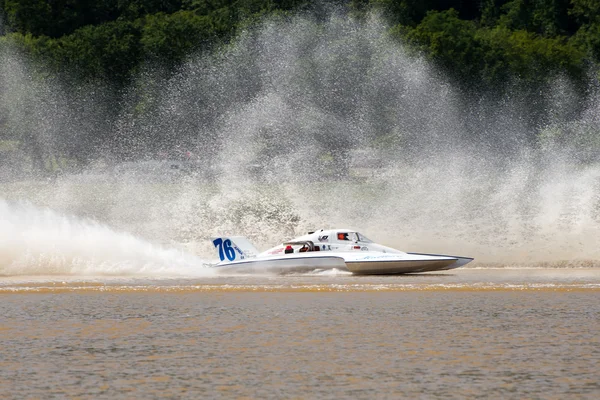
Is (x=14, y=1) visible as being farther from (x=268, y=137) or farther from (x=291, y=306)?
(x=291, y=306)

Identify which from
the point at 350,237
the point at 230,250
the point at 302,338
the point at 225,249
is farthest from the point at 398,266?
the point at 302,338

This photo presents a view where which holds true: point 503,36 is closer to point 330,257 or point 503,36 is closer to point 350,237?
point 350,237

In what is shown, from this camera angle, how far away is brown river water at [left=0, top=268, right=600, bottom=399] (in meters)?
16.3

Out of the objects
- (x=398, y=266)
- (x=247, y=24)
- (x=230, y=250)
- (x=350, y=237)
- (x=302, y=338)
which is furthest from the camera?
(x=247, y=24)

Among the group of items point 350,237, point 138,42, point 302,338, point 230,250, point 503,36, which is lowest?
point 302,338

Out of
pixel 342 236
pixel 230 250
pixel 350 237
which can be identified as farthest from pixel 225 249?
pixel 350 237

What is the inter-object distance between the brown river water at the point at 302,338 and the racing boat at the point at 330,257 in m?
0.75

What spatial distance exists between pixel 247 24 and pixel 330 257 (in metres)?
42.2

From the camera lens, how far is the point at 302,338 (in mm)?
20406

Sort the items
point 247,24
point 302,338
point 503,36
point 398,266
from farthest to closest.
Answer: point 503,36 → point 247,24 → point 398,266 → point 302,338

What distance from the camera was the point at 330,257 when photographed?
31688 millimetres

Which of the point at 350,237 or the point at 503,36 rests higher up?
the point at 503,36

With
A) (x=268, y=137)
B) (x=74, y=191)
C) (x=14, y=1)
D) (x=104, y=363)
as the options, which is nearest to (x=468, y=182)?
(x=268, y=137)

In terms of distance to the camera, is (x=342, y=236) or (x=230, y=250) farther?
(x=230, y=250)
